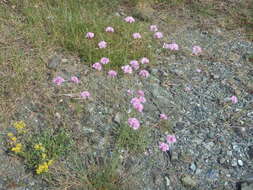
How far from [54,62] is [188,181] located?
1.96 m

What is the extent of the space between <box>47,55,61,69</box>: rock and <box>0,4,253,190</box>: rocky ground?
0.01 m

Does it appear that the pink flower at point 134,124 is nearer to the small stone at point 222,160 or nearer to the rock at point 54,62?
the small stone at point 222,160

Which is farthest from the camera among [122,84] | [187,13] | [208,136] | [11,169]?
[187,13]

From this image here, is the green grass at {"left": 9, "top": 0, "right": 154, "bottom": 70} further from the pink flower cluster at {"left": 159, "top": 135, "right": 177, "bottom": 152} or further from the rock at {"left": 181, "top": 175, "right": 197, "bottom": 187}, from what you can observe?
the rock at {"left": 181, "top": 175, "right": 197, "bottom": 187}

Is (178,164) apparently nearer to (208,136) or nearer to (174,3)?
(208,136)

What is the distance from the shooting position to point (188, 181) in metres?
2.76

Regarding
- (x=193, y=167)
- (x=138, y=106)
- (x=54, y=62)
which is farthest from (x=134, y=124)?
(x=54, y=62)

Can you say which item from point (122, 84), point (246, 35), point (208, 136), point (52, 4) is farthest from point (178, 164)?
point (52, 4)

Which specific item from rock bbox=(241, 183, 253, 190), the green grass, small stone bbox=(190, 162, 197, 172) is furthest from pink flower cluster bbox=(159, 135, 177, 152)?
the green grass

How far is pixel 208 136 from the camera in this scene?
10.4ft

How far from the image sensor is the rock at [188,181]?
2.74 meters

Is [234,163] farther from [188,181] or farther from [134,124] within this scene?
[134,124]

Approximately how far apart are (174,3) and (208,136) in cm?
268

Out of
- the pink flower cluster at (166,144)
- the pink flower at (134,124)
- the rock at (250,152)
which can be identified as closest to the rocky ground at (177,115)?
the rock at (250,152)
